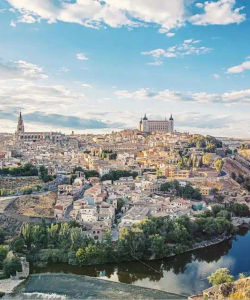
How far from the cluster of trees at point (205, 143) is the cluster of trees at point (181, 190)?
13.4 m

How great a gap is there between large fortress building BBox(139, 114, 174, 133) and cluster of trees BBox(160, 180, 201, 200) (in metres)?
29.1

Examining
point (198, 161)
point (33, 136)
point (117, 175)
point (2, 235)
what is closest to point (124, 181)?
point (117, 175)

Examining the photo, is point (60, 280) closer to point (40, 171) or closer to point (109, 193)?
point (109, 193)

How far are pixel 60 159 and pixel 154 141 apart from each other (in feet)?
41.6

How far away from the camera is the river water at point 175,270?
467 inches

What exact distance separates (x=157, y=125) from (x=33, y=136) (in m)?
16.1

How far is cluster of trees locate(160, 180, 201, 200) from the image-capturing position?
2273cm

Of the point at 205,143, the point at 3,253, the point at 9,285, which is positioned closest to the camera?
the point at 9,285

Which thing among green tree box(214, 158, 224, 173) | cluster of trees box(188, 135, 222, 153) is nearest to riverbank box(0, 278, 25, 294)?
green tree box(214, 158, 224, 173)

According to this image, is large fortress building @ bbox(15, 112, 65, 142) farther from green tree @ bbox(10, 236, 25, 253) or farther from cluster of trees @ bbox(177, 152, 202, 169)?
green tree @ bbox(10, 236, 25, 253)

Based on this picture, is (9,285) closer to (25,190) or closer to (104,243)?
(104,243)

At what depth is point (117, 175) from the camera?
2719 centimetres

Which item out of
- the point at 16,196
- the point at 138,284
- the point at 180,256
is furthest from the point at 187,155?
the point at 138,284

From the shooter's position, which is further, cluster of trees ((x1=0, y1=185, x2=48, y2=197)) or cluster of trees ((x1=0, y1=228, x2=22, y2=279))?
cluster of trees ((x1=0, y1=185, x2=48, y2=197))
